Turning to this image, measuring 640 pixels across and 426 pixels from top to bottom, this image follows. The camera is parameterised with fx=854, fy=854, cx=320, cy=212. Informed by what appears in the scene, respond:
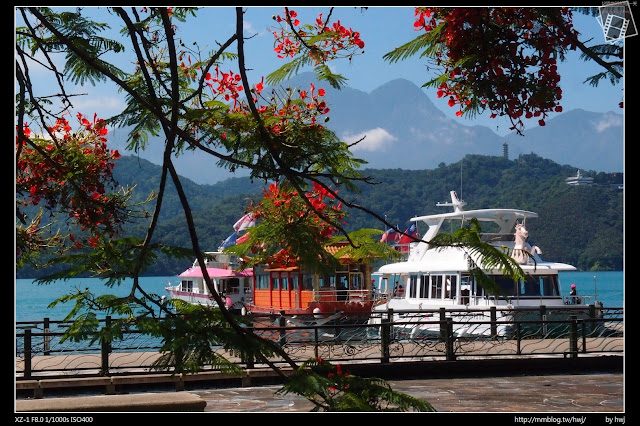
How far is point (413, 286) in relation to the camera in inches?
1231

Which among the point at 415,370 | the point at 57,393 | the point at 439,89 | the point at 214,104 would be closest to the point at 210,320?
the point at 214,104

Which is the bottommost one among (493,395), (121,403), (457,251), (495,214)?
(493,395)

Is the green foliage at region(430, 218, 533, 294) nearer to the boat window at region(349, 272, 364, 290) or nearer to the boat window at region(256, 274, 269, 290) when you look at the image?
the boat window at region(349, 272, 364, 290)

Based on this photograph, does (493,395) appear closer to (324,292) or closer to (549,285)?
(549,285)

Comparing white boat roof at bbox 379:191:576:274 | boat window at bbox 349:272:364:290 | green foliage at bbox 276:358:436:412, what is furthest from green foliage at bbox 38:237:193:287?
boat window at bbox 349:272:364:290

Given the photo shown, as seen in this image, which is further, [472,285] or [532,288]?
[472,285]

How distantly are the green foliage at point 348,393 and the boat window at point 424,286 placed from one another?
26.5 meters

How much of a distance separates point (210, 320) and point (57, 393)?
1133 cm

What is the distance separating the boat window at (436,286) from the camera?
2931 centimetres

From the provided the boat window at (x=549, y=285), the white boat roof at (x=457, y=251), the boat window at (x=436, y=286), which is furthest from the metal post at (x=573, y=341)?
the boat window at (x=436, y=286)

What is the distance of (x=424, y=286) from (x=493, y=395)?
54.8 feet

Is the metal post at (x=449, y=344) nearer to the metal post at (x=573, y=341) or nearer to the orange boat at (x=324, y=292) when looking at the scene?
the metal post at (x=573, y=341)

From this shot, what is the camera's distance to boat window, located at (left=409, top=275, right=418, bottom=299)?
102 ft

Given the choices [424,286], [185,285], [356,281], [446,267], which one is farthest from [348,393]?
[185,285]
